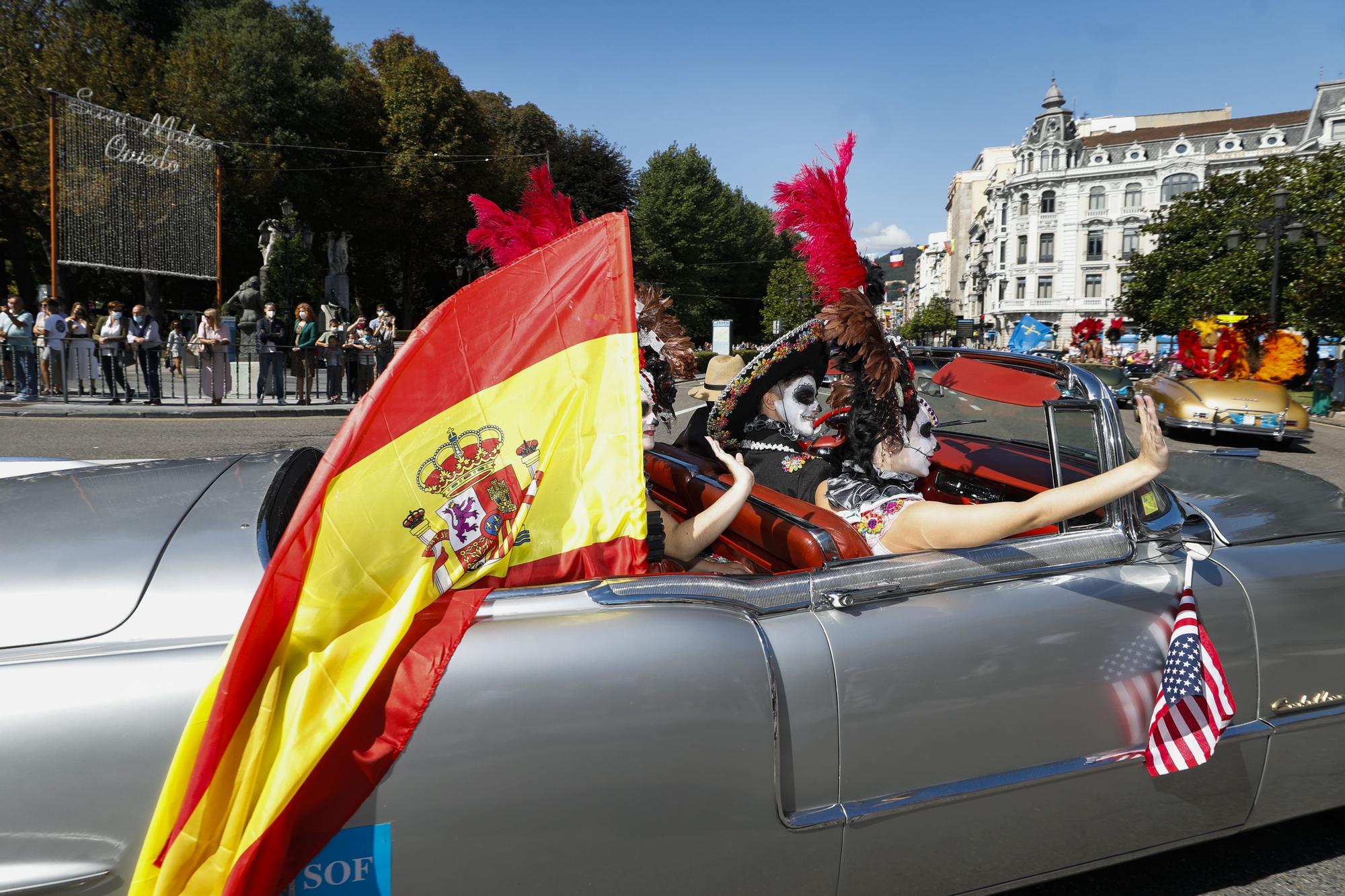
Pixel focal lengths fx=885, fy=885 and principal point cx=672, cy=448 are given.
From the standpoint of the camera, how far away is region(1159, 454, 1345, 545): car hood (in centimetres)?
244

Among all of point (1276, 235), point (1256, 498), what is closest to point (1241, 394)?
point (1276, 235)

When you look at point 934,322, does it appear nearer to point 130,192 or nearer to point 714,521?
point 130,192

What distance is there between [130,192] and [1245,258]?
114ft

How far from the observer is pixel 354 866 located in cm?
146

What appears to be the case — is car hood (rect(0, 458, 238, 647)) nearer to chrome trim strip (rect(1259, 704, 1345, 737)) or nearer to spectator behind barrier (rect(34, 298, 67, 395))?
chrome trim strip (rect(1259, 704, 1345, 737))

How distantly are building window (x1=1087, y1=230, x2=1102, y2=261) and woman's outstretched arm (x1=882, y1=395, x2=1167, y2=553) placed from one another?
3333 inches

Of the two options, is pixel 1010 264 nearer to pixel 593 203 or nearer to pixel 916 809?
pixel 593 203

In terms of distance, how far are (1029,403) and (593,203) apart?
4243cm

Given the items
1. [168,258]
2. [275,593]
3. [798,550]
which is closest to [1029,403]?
[798,550]

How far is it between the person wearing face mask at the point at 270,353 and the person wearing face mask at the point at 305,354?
0.30 meters

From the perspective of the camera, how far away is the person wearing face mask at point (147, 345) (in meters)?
14.6

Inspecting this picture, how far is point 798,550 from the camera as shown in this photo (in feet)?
7.27

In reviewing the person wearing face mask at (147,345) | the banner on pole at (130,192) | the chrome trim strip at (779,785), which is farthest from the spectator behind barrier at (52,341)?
the chrome trim strip at (779,785)

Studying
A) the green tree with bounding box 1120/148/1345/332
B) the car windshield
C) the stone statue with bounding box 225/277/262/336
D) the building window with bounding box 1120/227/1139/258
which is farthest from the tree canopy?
the building window with bounding box 1120/227/1139/258
